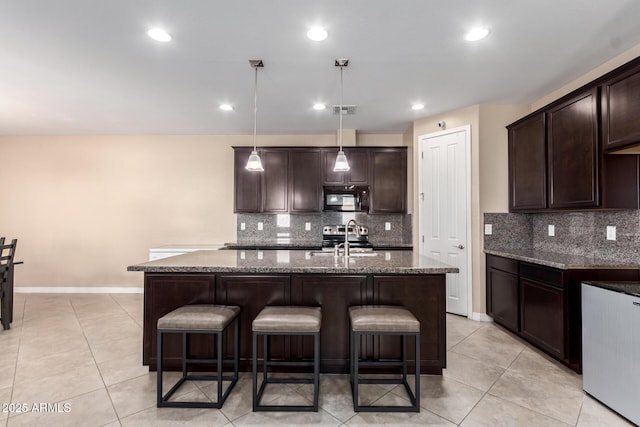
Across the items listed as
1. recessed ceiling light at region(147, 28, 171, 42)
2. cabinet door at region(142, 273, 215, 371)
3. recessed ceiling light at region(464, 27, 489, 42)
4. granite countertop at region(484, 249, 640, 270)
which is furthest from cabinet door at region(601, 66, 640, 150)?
recessed ceiling light at region(147, 28, 171, 42)

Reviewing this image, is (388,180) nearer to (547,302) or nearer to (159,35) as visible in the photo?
(547,302)

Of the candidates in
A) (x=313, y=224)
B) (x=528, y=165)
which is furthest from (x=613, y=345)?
(x=313, y=224)

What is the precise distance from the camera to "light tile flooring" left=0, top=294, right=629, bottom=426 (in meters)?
1.87

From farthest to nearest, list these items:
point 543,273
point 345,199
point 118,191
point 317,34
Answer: point 118,191, point 345,199, point 543,273, point 317,34

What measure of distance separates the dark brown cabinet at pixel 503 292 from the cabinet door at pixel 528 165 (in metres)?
0.68

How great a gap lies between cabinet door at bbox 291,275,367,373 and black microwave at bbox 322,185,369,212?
2.44 meters

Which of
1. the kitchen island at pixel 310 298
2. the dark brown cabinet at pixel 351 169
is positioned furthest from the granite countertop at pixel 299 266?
the dark brown cabinet at pixel 351 169

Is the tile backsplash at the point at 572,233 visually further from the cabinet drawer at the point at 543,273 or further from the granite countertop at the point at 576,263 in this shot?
the cabinet drawer at the point at 543,273

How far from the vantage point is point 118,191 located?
5070 mm

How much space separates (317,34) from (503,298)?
3.21m

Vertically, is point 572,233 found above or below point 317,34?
below

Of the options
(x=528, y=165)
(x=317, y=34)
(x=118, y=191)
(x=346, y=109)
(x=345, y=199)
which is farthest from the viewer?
(x=118, y=191)

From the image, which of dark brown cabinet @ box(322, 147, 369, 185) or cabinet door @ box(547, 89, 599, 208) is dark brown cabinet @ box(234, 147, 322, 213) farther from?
cabinet door @ box(547, 89, 599, 208)

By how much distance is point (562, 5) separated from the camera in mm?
1948
